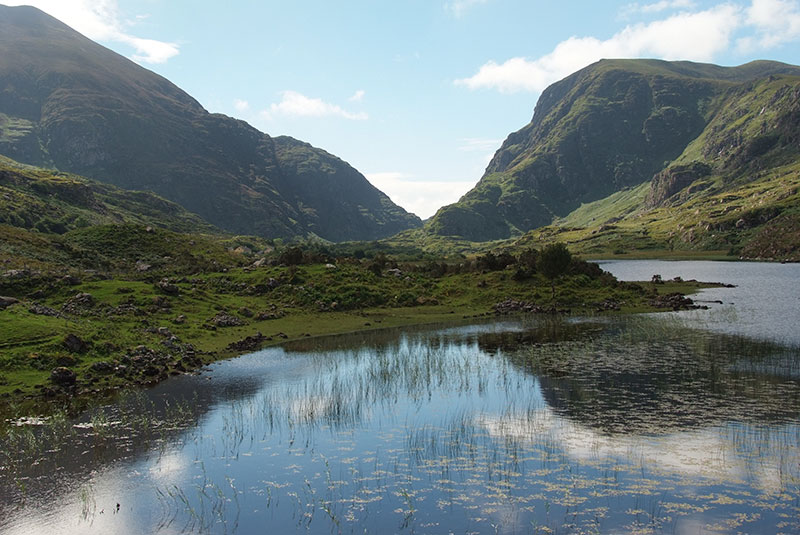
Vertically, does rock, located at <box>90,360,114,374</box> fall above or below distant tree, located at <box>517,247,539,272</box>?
below

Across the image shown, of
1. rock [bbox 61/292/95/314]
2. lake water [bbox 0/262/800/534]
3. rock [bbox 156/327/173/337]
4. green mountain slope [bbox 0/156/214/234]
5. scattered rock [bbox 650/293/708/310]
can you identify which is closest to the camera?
lake water [bbox 0/262/800/534]

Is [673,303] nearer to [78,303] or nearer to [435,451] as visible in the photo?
[435,451]

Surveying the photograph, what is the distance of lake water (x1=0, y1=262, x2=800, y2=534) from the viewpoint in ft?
57.7

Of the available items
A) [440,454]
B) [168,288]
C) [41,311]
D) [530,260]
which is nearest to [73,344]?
[41,311]

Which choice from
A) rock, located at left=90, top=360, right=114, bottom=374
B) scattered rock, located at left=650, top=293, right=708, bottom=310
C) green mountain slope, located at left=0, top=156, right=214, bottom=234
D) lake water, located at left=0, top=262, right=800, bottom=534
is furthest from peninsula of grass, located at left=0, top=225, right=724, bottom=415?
green mountain slope, located at left=0, top=156, right=214, bottom=234

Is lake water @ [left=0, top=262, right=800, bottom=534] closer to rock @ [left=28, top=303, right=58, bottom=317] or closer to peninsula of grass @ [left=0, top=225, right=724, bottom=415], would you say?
peninsula of grass @ [left=0, top=225, right=724, bottom=415]

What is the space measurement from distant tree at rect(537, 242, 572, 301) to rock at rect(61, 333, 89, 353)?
6417 centimetres

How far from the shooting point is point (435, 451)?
77.8 feet

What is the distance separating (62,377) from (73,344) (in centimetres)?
475

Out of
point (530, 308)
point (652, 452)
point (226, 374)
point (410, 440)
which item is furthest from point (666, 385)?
point (530, 308)

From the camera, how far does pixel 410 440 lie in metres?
25.4

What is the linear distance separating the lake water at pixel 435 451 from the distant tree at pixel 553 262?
40.8 metres

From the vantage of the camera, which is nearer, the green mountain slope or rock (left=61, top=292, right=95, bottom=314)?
rock (left=61, top=292, right=95, bottom=314)

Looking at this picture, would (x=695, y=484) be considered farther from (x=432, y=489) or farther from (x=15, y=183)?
(x=15, y=183)
